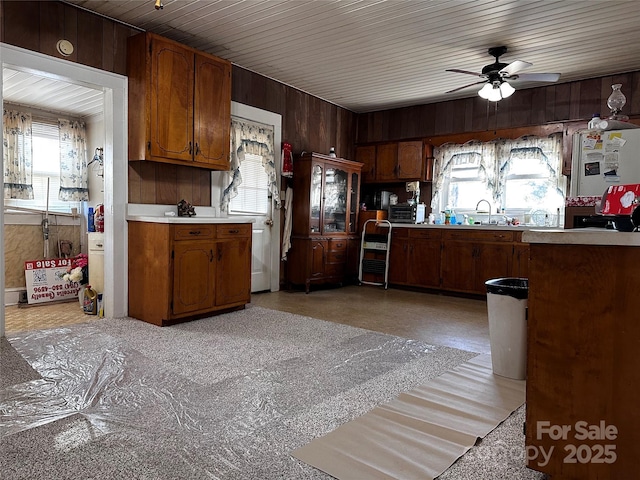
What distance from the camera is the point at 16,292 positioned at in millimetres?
4629

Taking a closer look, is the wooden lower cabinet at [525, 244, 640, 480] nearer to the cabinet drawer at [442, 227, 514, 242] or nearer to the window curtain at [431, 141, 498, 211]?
the cabinet drawer at [442, 227, 514, 242]

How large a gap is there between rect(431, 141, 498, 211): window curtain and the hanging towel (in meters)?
2.15

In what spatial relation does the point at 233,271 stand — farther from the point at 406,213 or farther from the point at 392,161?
the point at 392,161

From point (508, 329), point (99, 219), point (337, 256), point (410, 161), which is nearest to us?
point (508, 329)

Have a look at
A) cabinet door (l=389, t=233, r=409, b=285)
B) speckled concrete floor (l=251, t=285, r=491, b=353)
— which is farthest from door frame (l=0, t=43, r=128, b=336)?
cabinet door (l=389, t=233, r=409, b=285)

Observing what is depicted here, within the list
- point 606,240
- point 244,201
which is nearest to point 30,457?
point 606,240

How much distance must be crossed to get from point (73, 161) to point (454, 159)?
5226 millimetres

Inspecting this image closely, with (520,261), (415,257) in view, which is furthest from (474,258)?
(415,257)

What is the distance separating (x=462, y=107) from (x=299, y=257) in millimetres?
2976

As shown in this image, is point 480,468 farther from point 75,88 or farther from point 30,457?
point 75,88

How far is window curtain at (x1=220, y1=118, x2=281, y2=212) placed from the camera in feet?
15.6

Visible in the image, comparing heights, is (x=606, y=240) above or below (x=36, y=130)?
below

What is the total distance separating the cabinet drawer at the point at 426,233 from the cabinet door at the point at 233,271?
253 cm

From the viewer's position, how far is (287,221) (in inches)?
213
